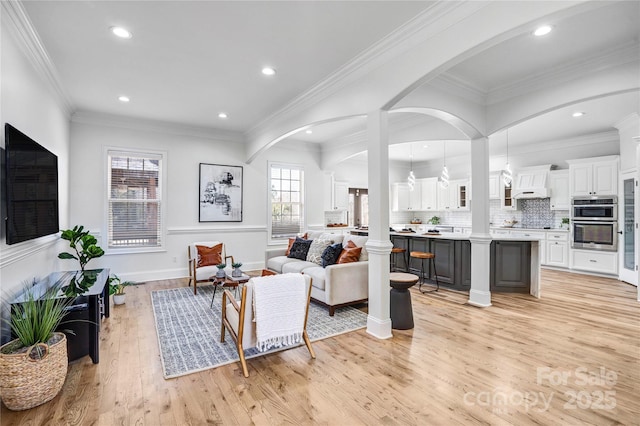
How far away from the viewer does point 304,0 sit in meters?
2.42

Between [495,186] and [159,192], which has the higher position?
[495,186]

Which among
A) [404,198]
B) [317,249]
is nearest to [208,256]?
[317,249]

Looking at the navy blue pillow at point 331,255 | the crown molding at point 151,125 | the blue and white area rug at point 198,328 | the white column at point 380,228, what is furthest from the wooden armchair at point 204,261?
the white column at point 380,228

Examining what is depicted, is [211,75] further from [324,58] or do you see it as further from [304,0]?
[304,0]

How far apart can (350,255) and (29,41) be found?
397 cm

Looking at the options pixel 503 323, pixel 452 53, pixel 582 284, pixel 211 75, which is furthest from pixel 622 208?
pixel 211 75

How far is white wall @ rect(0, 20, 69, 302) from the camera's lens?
247cm

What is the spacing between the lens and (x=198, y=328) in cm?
351

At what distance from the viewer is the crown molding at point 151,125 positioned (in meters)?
5.28

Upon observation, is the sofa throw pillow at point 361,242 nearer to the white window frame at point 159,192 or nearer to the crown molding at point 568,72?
the crown molding at point 568,72

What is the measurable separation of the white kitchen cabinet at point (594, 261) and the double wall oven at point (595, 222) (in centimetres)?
11

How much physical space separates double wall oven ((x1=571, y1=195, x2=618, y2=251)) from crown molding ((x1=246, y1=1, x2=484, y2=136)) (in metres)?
5.96

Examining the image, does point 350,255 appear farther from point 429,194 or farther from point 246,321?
point 429,194

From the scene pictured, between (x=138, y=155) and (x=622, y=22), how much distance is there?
6694 mm
